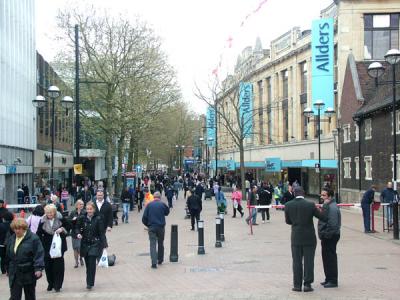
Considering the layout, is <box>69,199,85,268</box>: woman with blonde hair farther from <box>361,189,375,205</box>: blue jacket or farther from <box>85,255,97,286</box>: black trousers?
<box>361,189,375,205</box>: blue jacket

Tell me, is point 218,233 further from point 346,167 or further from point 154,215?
point 346,167

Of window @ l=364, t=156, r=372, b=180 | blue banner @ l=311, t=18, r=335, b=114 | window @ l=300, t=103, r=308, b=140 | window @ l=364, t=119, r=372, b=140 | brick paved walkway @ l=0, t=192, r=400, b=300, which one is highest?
blue banner @ l=311, t=18, r=335, b=114

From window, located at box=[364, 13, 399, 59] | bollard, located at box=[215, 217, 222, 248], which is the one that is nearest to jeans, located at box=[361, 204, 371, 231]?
bollard, located at box=[215, 217, 222, 248]

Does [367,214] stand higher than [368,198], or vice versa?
[368,198]

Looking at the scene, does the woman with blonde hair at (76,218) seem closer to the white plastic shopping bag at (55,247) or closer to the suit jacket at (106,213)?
the suit jacket at (106,213)

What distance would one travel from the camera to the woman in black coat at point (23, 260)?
8.00m

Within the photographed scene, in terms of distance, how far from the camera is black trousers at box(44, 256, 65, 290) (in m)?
10.3

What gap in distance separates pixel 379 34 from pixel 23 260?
36080 mm

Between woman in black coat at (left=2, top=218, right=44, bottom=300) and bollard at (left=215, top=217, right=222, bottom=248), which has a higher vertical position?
woman in black coat at (left=2, top=218, right=44, bottom=300)

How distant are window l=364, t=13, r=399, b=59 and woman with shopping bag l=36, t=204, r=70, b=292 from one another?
3248cm

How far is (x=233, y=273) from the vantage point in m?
12.0

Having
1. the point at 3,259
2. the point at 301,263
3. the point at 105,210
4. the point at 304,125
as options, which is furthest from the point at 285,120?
the point at 301,263

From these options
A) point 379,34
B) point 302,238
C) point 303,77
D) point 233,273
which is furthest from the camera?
point 303,77

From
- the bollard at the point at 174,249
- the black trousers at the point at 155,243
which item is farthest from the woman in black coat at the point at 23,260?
the bollard at the point at 174,249
